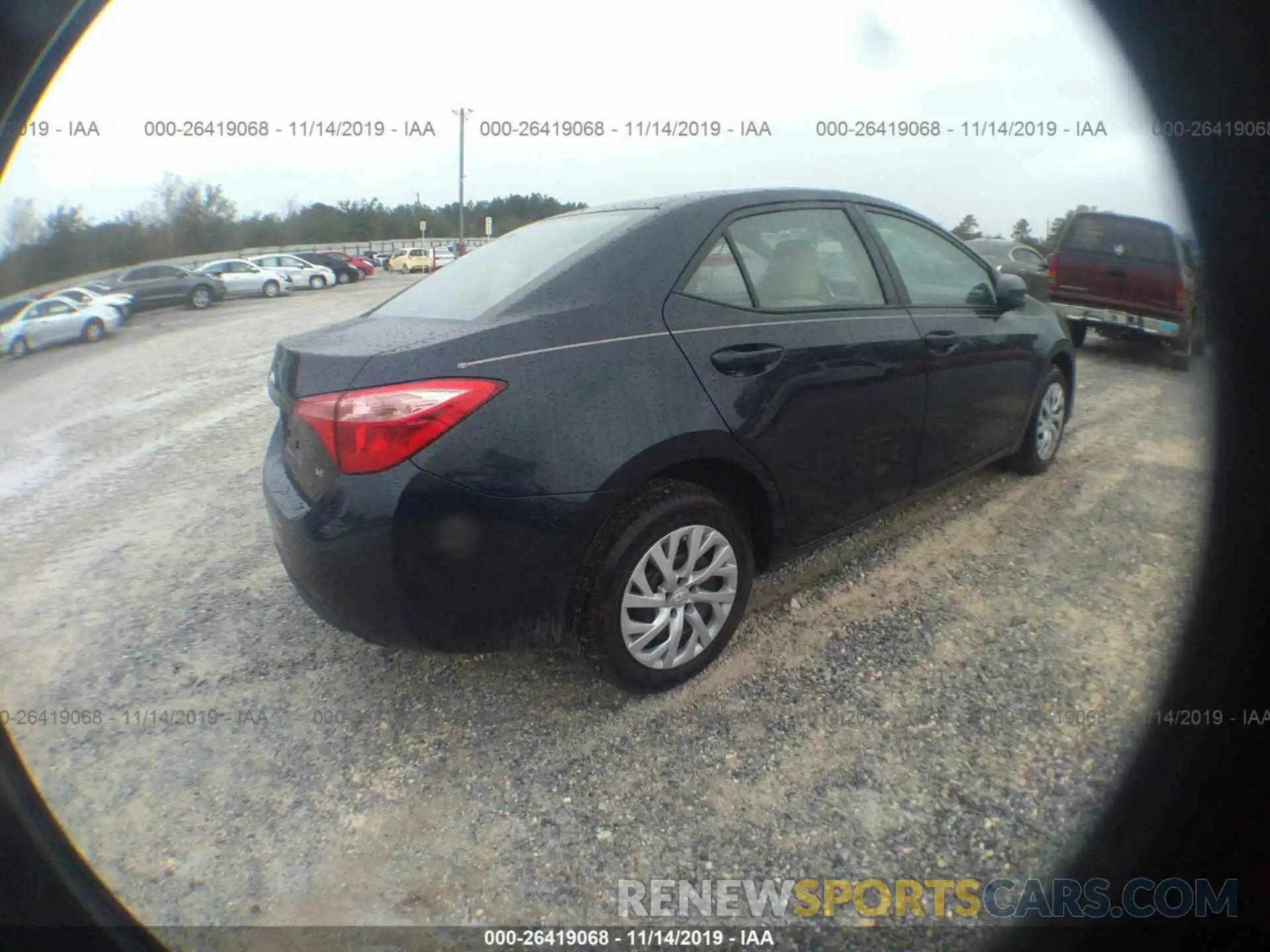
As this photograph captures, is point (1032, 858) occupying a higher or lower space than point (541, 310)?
lower

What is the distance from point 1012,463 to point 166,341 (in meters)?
13.5

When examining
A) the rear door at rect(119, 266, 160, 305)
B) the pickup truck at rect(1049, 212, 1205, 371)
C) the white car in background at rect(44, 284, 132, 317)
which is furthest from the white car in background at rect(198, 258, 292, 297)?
the pickup truck at rect(1049, 212, 1205, 371)

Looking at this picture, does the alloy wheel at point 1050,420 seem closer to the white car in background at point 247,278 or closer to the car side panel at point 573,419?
the car side panel at point 573,419

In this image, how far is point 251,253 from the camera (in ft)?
77.6

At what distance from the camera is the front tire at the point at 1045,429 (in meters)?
4.22

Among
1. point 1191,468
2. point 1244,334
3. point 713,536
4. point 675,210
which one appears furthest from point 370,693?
point 1191,468

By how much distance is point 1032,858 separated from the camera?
184 centimetres

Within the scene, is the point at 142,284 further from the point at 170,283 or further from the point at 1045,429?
the point at 1045,429

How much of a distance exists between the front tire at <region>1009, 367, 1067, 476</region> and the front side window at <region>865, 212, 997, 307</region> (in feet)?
2.90

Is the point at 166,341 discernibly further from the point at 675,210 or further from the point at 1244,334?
the point at 1244,334

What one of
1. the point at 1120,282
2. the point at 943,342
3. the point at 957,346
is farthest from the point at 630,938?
the point at 1120,282

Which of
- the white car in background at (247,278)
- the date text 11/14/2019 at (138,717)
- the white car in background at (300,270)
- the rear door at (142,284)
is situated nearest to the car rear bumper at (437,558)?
the date text 11/14/2019 at (138,717)

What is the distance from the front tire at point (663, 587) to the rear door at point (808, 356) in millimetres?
315

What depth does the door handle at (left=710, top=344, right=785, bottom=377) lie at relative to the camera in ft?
7.93
